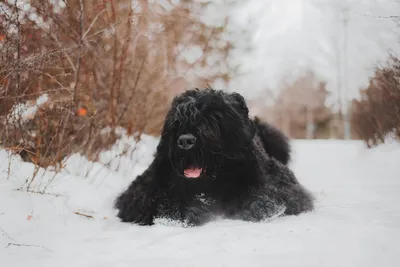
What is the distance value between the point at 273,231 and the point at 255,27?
22.9 ft

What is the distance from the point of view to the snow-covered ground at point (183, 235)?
6.63ft

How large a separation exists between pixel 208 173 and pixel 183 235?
0.63m

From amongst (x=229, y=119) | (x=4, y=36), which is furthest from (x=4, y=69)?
(x=229, y=119)

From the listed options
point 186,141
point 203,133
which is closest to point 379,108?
point 203,133

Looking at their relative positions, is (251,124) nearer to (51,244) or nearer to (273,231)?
(273,231)

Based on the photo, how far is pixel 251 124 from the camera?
129 inches

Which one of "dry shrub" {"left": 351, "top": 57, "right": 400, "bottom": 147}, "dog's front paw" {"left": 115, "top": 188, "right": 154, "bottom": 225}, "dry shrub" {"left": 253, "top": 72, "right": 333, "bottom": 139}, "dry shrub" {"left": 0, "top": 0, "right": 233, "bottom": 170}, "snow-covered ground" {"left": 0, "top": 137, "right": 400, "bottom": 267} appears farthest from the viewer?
"dry shrub" {"left": 253, "top": 72, "right": 333, "bottom": 139}

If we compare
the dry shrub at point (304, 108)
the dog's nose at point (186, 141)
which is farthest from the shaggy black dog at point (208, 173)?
the dry shrub at point (304, 108)

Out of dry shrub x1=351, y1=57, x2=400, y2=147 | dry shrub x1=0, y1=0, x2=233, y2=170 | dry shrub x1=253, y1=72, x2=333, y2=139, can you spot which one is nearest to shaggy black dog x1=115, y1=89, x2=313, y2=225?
dry shrub x1=0, y1=0, x2=233, y2=170

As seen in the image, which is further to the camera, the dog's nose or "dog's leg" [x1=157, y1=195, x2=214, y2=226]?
"dog's leg" [x1=157, y1=195, x2=214, y2=226]

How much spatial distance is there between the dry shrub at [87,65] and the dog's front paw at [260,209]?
171cm

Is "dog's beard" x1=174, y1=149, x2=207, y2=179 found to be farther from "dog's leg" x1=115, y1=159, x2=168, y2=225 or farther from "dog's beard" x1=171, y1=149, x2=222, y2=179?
"dog's leg" x1=115, y1=159, x2=168, y2=225

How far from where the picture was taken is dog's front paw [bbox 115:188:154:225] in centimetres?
308

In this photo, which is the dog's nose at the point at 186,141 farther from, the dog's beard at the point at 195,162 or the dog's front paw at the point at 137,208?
the dog's front paw at the point at 137,208
